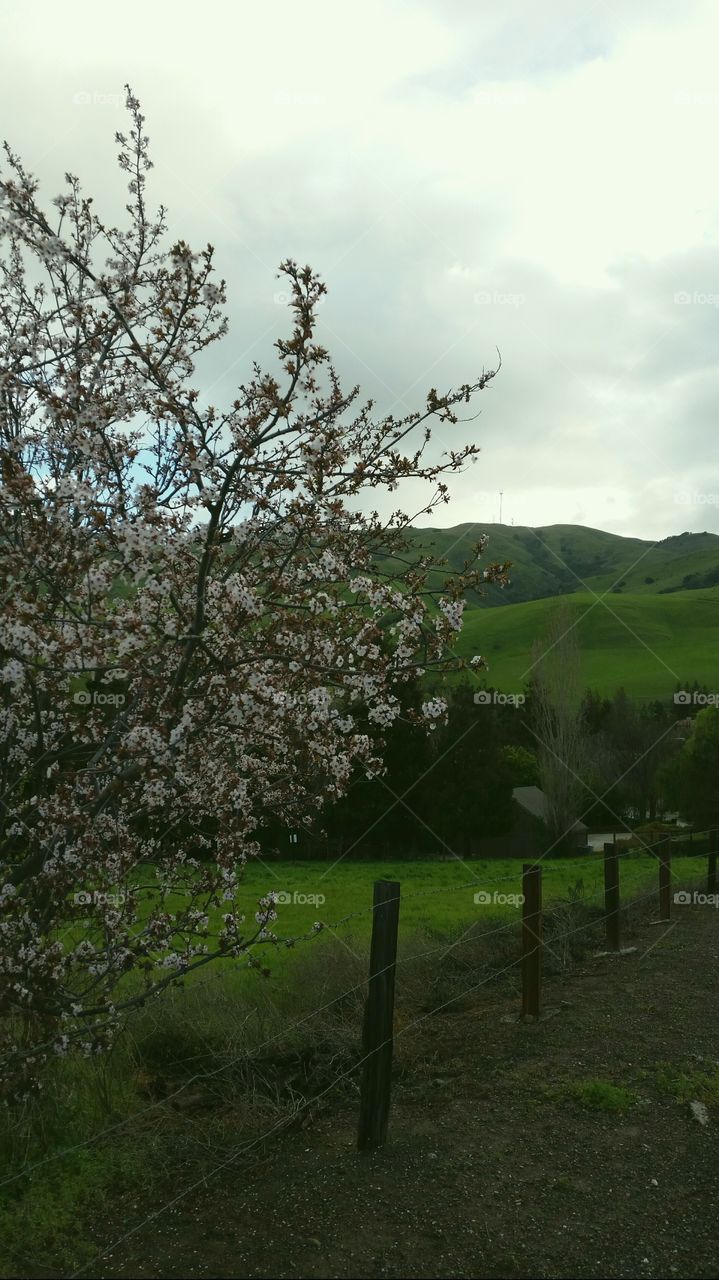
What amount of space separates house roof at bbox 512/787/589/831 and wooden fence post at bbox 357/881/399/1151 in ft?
122

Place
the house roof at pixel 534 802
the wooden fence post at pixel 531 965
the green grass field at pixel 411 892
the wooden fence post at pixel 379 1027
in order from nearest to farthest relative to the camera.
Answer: the wooden fence post at pixel 379 1027 → the wooden fence post at pixel 531 965 → the green grass field at pixel 411 892 → the house roof at pixel 534 802

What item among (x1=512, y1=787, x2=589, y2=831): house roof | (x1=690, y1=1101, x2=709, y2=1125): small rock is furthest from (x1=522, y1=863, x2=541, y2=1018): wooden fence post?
(x1=512, y1=787, x2=589, y2=831): house roof

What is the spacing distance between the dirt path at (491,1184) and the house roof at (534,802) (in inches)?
1393

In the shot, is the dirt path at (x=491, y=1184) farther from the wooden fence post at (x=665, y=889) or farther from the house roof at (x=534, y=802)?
the house roof at (x=534, y=802)

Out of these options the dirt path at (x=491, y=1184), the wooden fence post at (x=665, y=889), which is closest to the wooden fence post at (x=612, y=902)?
the wooden fence post at (x=665, y=889)

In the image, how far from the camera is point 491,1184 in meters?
5.42

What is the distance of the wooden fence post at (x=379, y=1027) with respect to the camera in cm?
592

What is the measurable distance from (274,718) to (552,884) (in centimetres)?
2032

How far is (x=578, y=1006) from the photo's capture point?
30.5 feet

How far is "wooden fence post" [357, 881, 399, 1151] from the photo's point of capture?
592 centimetres

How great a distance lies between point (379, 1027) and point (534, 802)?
43.7 meters

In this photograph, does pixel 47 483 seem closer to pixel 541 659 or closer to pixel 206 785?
pixel 206 785

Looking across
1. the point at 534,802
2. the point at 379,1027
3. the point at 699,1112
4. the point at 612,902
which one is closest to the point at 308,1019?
the point at 379,1027

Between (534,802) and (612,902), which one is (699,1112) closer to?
(612,902)
